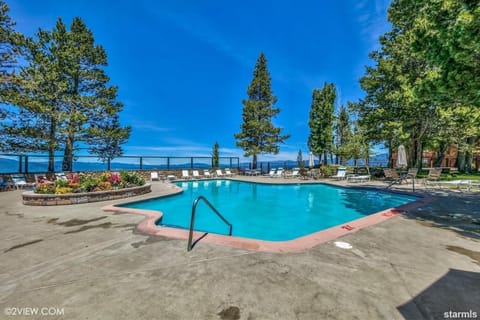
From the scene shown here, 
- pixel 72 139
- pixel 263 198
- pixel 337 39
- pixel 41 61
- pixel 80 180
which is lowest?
pixel 263 198

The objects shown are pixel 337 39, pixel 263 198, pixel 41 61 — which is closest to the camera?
pixel 263 198

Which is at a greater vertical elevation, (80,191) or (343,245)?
(80,191)

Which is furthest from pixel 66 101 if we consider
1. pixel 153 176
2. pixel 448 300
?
pixel 448 300

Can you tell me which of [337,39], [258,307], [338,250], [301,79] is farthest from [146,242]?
[301,79]

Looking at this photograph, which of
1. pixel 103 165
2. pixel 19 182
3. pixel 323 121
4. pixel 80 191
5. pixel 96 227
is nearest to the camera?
pixel 96 227

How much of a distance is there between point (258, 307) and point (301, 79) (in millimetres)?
28999

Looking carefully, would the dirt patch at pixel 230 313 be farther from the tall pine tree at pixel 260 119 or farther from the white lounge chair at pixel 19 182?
the tall pine tree at pixel 260 119

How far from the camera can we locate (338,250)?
10.6 feet

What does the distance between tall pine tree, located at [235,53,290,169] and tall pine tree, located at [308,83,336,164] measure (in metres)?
3.88

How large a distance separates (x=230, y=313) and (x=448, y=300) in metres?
2.17

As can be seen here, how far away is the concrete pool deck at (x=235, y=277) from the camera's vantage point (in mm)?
1917

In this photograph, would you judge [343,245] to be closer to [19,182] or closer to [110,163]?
[19,182]

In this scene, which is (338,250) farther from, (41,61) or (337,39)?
(337,39)

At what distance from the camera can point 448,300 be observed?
6.64 feet
